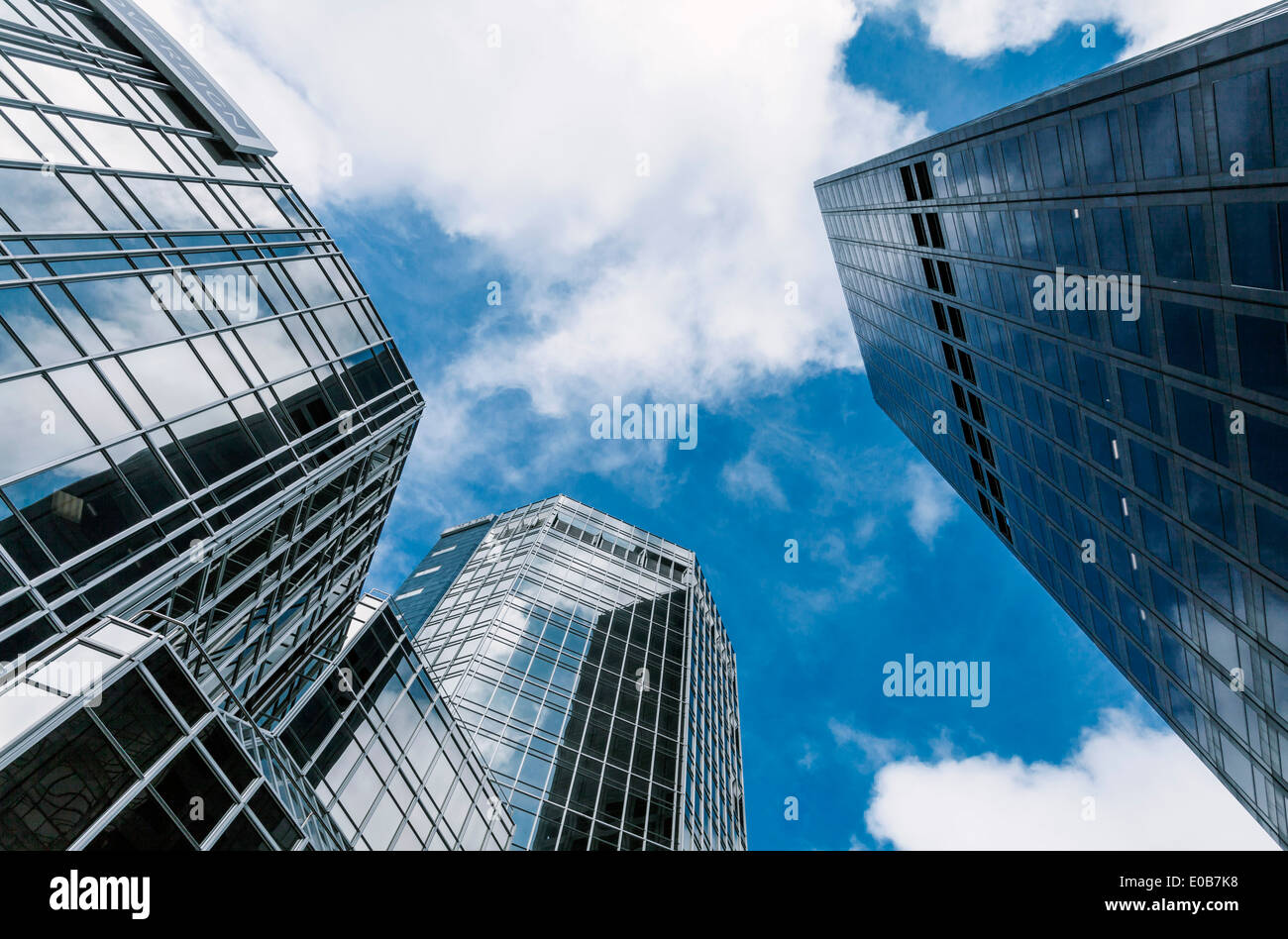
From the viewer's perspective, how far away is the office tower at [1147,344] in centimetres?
1695

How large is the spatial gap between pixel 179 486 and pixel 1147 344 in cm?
2727

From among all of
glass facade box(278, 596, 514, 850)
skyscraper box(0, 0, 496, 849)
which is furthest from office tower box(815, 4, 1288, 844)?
glass facade box(278, 596, 514, 850)

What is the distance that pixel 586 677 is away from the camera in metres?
40.7

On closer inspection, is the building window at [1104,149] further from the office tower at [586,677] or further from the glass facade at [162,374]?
the office tower at [586,677]

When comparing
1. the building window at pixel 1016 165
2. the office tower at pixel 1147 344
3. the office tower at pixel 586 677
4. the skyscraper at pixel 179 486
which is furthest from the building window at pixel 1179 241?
the office tower at pixel 586 677

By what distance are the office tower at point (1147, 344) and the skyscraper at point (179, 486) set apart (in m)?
24.1

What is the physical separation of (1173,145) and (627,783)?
33.1 meters

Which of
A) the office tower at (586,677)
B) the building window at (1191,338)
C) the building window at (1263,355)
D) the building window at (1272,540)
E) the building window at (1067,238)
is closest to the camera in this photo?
the building window at (1263,355)

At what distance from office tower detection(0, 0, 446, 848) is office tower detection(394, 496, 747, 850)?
1230 cm

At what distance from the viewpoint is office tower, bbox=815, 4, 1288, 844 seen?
17.0 metres

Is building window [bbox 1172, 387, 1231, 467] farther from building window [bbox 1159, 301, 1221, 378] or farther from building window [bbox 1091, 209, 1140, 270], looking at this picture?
building window [bbox 1091, 209, 1140, 270]

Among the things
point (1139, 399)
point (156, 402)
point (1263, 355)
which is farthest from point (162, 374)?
point (1139, 399)
